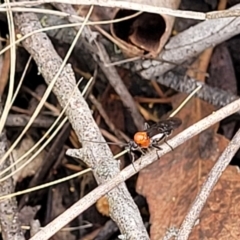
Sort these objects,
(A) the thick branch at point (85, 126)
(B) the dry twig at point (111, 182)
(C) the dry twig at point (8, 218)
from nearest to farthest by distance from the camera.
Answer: (B) the dry twig at point (111, 182), (A) the thick branch at point (85, 126), (C) the dry twig at point (8, 218)

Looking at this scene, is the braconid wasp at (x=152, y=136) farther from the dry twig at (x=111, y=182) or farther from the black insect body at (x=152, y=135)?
the dry twig at (x=111, y=182)

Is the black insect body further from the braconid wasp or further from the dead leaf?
the dead leaf

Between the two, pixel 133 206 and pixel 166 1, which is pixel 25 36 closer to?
pixel 166 1

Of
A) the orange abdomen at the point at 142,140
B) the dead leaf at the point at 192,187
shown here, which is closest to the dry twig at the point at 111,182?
the orange abdomen at the point at 142,140

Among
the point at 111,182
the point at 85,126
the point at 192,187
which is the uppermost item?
the point at 85,126

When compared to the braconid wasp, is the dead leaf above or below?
below

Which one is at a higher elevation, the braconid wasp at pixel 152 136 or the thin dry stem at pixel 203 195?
the braconid wasp at pixel 152 136

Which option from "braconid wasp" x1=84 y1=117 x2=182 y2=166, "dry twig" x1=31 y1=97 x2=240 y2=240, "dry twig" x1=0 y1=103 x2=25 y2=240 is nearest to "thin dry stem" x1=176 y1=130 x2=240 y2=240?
"dry twig" x1=31 y1=97 x2=240 y2=240

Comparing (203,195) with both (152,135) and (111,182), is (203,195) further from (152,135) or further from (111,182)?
(152,135)

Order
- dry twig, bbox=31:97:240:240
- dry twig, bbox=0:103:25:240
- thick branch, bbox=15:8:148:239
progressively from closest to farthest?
dry twig, bbox=31:97:240:240
thick branch, bbox=15:8:148:239
dry twig, bbox=0:103:25:240

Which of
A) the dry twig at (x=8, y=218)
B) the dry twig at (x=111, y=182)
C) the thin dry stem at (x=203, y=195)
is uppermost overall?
the dry twig at (x=8, y=218)

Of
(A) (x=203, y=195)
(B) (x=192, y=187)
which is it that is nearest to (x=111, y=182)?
(A) (x=203, y=195)
